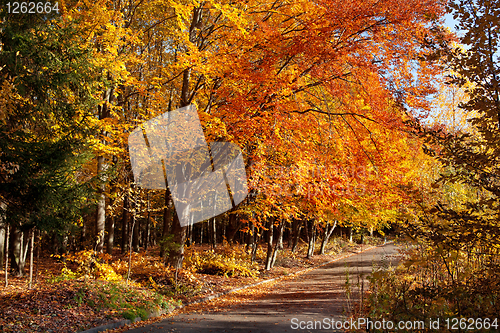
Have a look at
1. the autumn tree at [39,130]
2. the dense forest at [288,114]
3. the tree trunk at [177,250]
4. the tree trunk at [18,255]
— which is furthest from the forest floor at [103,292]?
the autumn tree at [39,130]

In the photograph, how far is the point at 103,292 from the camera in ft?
27.5

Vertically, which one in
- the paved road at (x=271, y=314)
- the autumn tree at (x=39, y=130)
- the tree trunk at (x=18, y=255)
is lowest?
the paved road at (x=271, y=314)

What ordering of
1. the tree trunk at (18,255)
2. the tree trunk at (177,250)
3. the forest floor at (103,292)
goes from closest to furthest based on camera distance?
the forest floor at (103,292) < the tree trunk at (177,250) < the tree trunk at (18,255)

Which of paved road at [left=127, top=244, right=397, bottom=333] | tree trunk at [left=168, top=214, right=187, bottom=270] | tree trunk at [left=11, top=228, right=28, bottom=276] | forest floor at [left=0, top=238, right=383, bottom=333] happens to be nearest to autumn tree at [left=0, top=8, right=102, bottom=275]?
forest floor at [left=0, top=238, right=383, bottom=333]

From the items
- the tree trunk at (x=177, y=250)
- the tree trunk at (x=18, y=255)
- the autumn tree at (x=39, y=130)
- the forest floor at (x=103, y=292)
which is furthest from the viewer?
the tree trunk at (x=18, y=255)

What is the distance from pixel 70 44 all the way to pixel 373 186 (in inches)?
335

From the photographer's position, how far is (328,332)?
20.2 feet

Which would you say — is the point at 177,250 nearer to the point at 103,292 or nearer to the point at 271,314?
the point at 103,292

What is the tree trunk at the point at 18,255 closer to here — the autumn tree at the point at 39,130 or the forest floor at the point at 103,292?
the forest floor at the point at 103,292

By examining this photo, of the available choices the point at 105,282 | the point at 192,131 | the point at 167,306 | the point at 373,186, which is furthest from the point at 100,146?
the point at 373,186

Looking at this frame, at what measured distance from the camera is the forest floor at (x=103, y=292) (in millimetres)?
6621

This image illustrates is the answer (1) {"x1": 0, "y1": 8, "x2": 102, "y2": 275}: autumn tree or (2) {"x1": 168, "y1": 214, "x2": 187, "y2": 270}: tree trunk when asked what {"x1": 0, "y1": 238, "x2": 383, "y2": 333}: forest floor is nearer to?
(2) {"x1": 168, "y1": 214, "x2": 187, "y2": 270}: tree trunk

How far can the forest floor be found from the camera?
6621mm

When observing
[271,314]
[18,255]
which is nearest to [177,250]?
[271,314]
